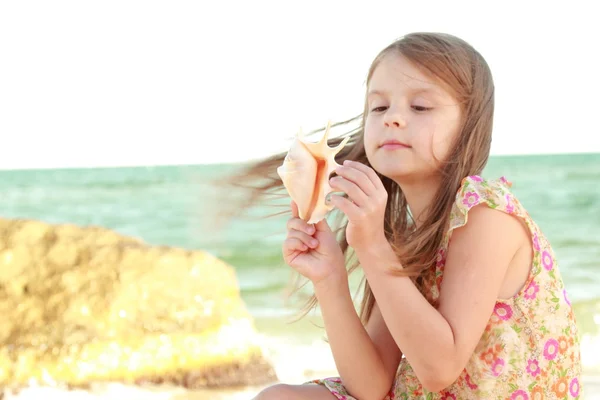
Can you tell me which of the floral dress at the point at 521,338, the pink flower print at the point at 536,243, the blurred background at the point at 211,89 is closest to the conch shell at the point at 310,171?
the floral dress at the point at 521,338

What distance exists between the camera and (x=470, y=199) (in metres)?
2.05

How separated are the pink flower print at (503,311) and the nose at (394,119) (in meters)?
0.56

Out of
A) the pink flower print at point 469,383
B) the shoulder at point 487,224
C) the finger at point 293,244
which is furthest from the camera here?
the finger at point 293,244

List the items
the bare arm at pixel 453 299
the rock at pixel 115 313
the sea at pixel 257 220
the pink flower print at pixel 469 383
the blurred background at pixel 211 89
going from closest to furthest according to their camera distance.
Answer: the bare arm at pixel 453 299
the pink flower print at pixel 469 383
the sea at pixel 257 220
the rock at pixel 115 313
the blurred background at pixel 211 89

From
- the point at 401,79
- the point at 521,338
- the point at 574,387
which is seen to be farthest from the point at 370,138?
the point at 574,387

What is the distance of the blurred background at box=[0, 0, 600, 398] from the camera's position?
1680cm

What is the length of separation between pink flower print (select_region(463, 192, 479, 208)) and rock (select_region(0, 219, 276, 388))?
2926mm

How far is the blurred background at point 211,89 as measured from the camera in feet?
55.1

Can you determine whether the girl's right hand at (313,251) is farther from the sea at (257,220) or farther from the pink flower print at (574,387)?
the pink flower print at (574,387)

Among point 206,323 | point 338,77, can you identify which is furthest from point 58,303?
point 338,77

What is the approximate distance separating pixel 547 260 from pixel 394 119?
60cm

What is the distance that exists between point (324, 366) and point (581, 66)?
1714 cm

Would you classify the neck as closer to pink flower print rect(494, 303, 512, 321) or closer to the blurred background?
pink flower print rect(494, 303, 512, 321)

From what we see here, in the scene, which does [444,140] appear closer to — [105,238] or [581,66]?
[105,238]
